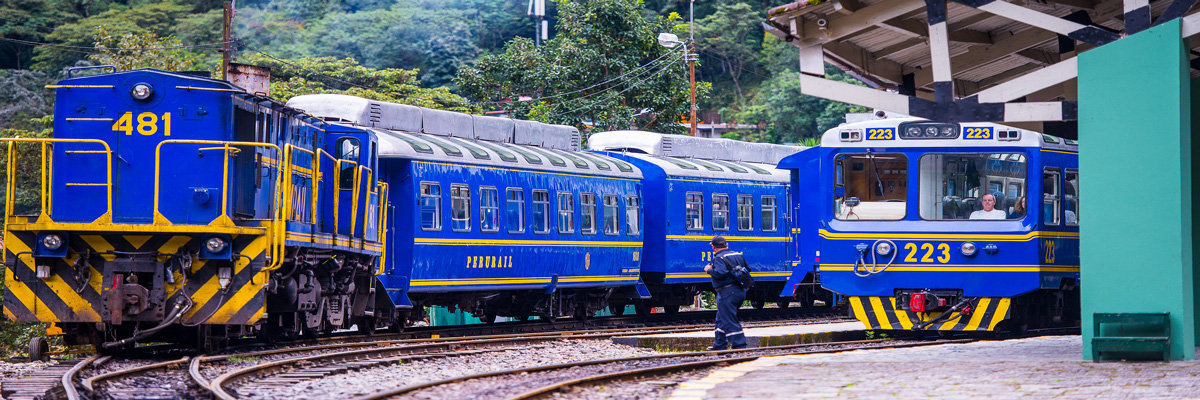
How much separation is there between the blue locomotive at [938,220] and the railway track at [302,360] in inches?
136

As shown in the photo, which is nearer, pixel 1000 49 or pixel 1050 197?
pixel 1000 49

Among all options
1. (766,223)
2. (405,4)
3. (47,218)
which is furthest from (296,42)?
(47,218)

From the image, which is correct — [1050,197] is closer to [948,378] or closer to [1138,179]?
[1138,179]

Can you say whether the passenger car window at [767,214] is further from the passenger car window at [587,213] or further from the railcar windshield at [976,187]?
the railcar windshield at [976,187]

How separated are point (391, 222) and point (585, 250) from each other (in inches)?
183

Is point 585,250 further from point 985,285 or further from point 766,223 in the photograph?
point 985,285

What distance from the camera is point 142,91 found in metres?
12.7

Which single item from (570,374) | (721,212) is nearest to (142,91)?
(570,374)

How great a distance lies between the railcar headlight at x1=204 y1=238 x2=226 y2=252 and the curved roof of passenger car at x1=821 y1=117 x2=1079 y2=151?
6.53 meters

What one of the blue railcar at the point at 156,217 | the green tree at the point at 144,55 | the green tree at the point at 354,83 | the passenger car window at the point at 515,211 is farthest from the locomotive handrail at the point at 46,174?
the green tree at the point at 354,83

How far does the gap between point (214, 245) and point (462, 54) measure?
53.8 m

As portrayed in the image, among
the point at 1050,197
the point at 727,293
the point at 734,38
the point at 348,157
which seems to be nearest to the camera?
the point at 727,293

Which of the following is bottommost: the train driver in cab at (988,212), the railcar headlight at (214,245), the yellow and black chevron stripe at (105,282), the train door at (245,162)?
the yellow and black chevron stripe at (105,282)

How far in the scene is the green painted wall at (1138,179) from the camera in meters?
Result: 10.9
